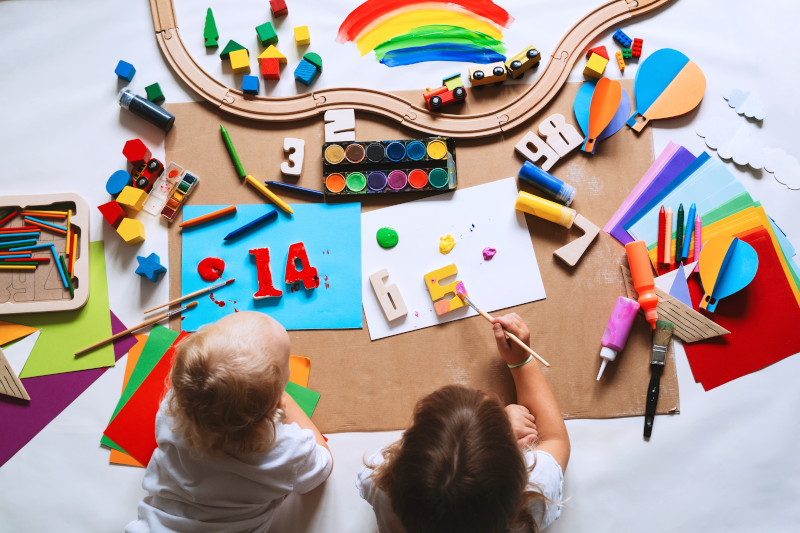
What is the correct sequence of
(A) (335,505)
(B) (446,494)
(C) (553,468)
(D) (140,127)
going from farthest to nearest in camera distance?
(D) (140,127), (A) (335,505), (C) (553,468), (B) (446,494)

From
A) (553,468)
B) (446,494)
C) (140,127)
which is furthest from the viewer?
(140,127)

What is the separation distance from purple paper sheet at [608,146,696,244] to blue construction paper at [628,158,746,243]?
21mm

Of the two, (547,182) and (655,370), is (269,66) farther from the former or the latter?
(655,370)

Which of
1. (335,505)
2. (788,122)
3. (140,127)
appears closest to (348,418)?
(335,505)

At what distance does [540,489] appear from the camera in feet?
3.23

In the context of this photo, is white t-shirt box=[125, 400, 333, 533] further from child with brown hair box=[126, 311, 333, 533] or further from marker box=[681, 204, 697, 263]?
marker box=[681, 204, 697, 263]

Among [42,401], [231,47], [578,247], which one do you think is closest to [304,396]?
[42,401]

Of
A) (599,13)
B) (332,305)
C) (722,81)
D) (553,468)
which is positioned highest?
(599,13)

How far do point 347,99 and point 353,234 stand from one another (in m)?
0.30

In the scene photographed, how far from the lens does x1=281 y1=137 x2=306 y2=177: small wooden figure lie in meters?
1.22

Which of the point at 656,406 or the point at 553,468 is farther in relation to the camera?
the point at 656,406

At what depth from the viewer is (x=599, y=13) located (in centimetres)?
127

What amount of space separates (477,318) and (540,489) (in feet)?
1.20

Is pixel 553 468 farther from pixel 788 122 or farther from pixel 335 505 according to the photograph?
pixel 788 122
